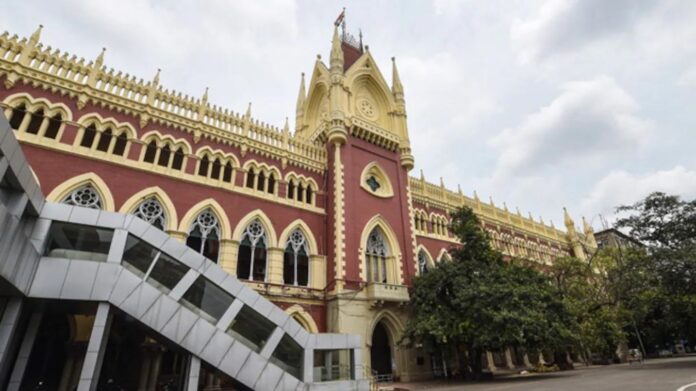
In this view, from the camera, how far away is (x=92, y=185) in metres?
14.9

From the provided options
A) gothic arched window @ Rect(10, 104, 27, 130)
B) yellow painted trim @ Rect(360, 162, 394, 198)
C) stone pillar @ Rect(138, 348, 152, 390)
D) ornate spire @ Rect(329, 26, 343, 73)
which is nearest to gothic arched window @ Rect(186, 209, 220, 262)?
stone pillar @ Rect(138, 348, 152, 390)

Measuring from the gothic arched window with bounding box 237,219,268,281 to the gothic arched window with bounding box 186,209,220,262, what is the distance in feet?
4.18

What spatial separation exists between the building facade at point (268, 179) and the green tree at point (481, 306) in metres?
2.14

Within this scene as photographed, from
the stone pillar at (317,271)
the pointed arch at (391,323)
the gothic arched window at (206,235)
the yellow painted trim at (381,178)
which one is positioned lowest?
the pointed arch at (391,323)

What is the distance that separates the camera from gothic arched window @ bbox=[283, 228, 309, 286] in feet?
62.6

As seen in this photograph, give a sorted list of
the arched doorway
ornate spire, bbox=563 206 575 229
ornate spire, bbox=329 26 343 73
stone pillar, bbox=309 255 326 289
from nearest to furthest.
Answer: stone pillar, bbox=309 255 326 289 → the arched doorway → ornate spire, bbox=329 26 343 73 → ornate spire, bbox=563 206 575 229

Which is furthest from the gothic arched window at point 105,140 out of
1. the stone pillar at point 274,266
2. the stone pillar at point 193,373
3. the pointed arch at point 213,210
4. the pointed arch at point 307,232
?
the stone pillar at point 193,373

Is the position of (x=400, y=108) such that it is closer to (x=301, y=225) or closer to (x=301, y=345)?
(x=301, y=225)

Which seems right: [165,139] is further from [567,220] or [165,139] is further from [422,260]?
[567,220]

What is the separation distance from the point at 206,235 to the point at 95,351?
8731 mm

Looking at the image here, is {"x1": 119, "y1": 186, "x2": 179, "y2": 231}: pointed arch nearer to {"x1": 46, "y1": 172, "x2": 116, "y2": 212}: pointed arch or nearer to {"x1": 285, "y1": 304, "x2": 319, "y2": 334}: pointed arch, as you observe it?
{"x1": 46, "y1": 172, "x2": 116, "y2": 212}: pointed arch

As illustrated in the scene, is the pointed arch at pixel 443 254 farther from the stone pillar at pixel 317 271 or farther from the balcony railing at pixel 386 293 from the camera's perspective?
the stone pillar at pixel 317 271

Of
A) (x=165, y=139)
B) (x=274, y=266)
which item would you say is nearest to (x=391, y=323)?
(x=274, y=266)

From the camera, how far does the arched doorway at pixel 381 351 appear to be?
67.2 feet
